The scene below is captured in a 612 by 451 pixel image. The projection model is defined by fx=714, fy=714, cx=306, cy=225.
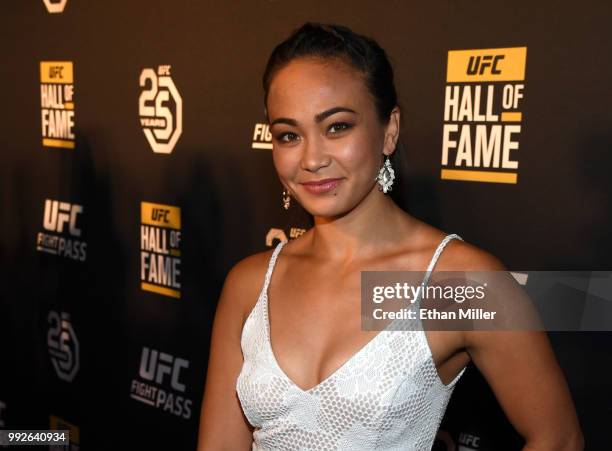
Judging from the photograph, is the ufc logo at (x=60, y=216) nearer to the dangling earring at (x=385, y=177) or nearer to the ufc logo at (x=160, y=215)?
the ufc logo at (x=160, y=215)

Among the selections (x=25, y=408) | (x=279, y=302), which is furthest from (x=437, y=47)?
(x=25, y=408)

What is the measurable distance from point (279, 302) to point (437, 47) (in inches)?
31.4

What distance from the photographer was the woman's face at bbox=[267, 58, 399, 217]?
4.37 feet

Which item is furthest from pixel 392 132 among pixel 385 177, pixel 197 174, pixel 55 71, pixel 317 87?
pixel 55 71

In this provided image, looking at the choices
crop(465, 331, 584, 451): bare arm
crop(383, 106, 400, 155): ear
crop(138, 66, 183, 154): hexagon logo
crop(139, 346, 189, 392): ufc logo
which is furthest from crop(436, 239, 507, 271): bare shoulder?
crop(139, 346, 189, 392): ufc logo

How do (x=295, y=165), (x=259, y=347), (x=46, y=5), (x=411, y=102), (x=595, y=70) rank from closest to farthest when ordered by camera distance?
(x=295, y=165) < (x=259, y=347) < (x=595, y=70) < (x=411, y=102) < (x=46, y=5)

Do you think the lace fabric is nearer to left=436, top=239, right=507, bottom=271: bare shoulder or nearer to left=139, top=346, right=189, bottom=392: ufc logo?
left=436, top=239, right=507, bottom=271: bare shoulder

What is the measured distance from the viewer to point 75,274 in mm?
3066

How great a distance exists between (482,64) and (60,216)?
203 centimetres

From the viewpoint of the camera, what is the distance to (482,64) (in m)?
1.76

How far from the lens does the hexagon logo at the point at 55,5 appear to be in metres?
2.93

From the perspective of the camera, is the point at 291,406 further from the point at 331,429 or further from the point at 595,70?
the point at 595,70

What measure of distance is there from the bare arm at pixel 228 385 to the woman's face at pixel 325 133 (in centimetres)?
32

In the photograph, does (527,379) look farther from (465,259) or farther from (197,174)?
(197,174)
